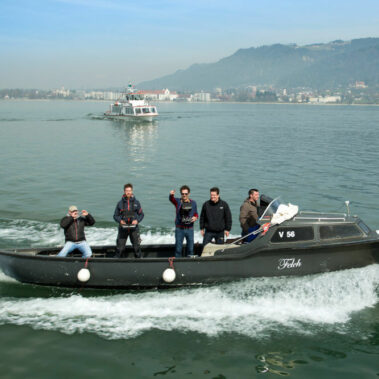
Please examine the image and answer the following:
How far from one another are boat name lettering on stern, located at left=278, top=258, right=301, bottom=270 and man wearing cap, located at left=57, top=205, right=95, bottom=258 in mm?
4606

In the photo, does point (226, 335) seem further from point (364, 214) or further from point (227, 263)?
point (364, 214)

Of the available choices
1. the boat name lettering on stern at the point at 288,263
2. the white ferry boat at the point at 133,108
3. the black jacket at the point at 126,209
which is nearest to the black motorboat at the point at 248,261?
the boat name lettering on stern at the point at 288,263

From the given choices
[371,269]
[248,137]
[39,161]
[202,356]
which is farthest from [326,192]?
[248,137]

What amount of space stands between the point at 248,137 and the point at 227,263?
47.9 m

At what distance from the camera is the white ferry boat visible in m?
85.9

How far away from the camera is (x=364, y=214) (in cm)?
2084

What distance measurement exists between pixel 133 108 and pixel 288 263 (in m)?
78.1

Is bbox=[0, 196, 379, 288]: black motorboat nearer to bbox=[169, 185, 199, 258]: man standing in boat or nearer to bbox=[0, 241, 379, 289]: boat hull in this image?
bbox=[0, 241, 379, 289]: boat hull

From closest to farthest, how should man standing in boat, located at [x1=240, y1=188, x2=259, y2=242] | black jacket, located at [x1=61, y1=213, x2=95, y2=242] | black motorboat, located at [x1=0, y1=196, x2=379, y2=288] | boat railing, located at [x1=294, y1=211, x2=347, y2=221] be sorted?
black motorboat, located at [x1=0, y1=196, x2=379, y2=288], boat railing, located at [x1=294, y1=211, x2=347, y2=221], black jacket, located at [x1=61, y1=213, x2=95, y2=242], man standing in boat, located at [x1=240, y1=188, x2=259, y2=242]

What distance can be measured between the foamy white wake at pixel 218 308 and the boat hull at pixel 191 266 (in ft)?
0.70

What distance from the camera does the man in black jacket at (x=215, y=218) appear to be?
1204 centimetres

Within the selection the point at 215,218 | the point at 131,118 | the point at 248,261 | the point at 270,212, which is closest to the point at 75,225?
the point at 215,218

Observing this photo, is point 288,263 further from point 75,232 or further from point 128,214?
point 75,232

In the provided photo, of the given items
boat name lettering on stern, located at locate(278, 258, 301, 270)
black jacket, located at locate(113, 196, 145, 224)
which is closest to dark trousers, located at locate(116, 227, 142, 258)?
black jacket, located at locate(113, 196, 145, 224)
